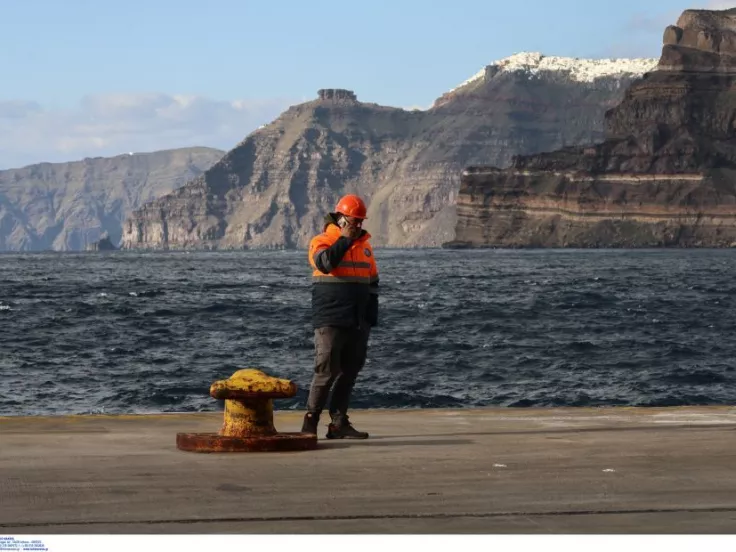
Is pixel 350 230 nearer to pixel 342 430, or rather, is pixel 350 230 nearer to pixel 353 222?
pixel 353 222

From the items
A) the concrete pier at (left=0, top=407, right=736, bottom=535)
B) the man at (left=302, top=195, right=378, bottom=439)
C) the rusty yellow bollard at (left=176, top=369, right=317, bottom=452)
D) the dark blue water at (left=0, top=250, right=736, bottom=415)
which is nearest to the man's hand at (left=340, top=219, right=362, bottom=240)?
the man at (left=302, top=195, right=378, bottom=439)

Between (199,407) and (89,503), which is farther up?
(89,503)

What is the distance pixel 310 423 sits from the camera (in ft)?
37.8

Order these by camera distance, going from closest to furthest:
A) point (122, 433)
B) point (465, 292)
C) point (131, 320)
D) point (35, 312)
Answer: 1. point (122, 433)
2. point (131, 320)
3. point (35, 312)
4. point (465, 292)

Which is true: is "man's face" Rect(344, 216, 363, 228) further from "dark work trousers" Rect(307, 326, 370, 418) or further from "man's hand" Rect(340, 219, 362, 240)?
"dark work trousers" Rect(307, 326, 370, 418)

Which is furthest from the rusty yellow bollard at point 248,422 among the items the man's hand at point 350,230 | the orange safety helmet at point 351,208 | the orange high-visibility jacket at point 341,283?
the orange safety helmet at point 351,208

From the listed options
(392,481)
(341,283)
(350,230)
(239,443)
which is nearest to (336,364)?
(341,283)

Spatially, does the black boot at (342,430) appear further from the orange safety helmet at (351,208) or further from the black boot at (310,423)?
the orange safety helmet at (351,208)

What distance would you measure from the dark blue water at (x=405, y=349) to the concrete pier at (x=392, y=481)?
15405 millimetres

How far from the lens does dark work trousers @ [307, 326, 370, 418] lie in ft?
37.0

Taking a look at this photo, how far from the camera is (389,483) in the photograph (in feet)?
27.3

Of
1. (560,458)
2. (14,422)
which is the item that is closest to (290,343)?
(14,422)
